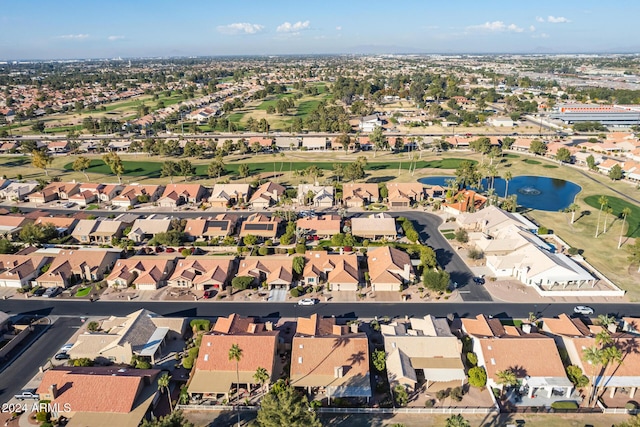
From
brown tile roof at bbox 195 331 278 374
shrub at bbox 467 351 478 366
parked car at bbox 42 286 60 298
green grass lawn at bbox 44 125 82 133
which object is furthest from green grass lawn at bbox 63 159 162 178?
shrub at bbox 467 351 478 366

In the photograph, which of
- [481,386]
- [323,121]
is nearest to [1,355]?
[481,386]

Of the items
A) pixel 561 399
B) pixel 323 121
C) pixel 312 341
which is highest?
pixel 323 121

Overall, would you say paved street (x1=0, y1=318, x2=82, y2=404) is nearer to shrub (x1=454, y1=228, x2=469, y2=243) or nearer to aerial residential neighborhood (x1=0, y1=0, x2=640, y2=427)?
aerial residential neighborhood (x1=0, y1=0, x2=640, y2=427)

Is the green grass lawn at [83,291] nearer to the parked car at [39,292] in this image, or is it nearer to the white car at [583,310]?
the parked car at [39,292]

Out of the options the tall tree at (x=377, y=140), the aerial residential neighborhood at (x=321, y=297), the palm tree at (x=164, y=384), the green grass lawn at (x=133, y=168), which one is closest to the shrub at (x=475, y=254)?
the aerial residential neighborhood at (x=321, y=297)

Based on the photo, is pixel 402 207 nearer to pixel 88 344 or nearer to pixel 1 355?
pixel 88 344

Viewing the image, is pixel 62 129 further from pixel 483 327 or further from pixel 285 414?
pixel 483 327
